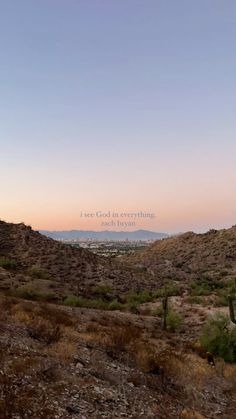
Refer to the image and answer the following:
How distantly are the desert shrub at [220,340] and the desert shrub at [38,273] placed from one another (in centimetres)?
2656

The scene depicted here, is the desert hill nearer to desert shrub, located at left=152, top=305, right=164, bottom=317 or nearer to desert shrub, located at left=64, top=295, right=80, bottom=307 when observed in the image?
desert shrub, located at left=152, top=305, right=164, bottom=317

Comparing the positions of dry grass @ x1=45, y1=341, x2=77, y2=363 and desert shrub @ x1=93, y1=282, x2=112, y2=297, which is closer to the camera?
dry grass @ x1=45, y1=341, x2=77, y2=363

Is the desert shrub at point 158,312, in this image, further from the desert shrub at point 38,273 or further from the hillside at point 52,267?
the desert shrub at point 38,273

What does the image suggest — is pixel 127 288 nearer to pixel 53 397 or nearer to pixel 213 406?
pixel 213 406

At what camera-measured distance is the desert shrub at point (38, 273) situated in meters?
49.0

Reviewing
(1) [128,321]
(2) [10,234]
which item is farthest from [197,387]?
(2) [10,234]

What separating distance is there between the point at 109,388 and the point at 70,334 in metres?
5.99

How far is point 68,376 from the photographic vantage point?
44.9 ft

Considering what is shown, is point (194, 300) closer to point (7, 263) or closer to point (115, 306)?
point (115, 306)

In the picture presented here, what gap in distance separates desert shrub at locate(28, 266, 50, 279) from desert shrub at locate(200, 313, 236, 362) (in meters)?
26.6

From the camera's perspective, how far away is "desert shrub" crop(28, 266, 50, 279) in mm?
49031

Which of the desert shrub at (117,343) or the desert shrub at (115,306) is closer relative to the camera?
the desert shrub at (117,343)

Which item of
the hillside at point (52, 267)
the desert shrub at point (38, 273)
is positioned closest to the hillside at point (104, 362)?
the hillside at point (52, 267)

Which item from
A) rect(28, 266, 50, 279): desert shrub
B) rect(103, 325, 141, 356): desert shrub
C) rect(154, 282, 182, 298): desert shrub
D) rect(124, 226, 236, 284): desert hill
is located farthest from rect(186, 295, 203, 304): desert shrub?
rect(103, 325, 141, 356): desert shrub
